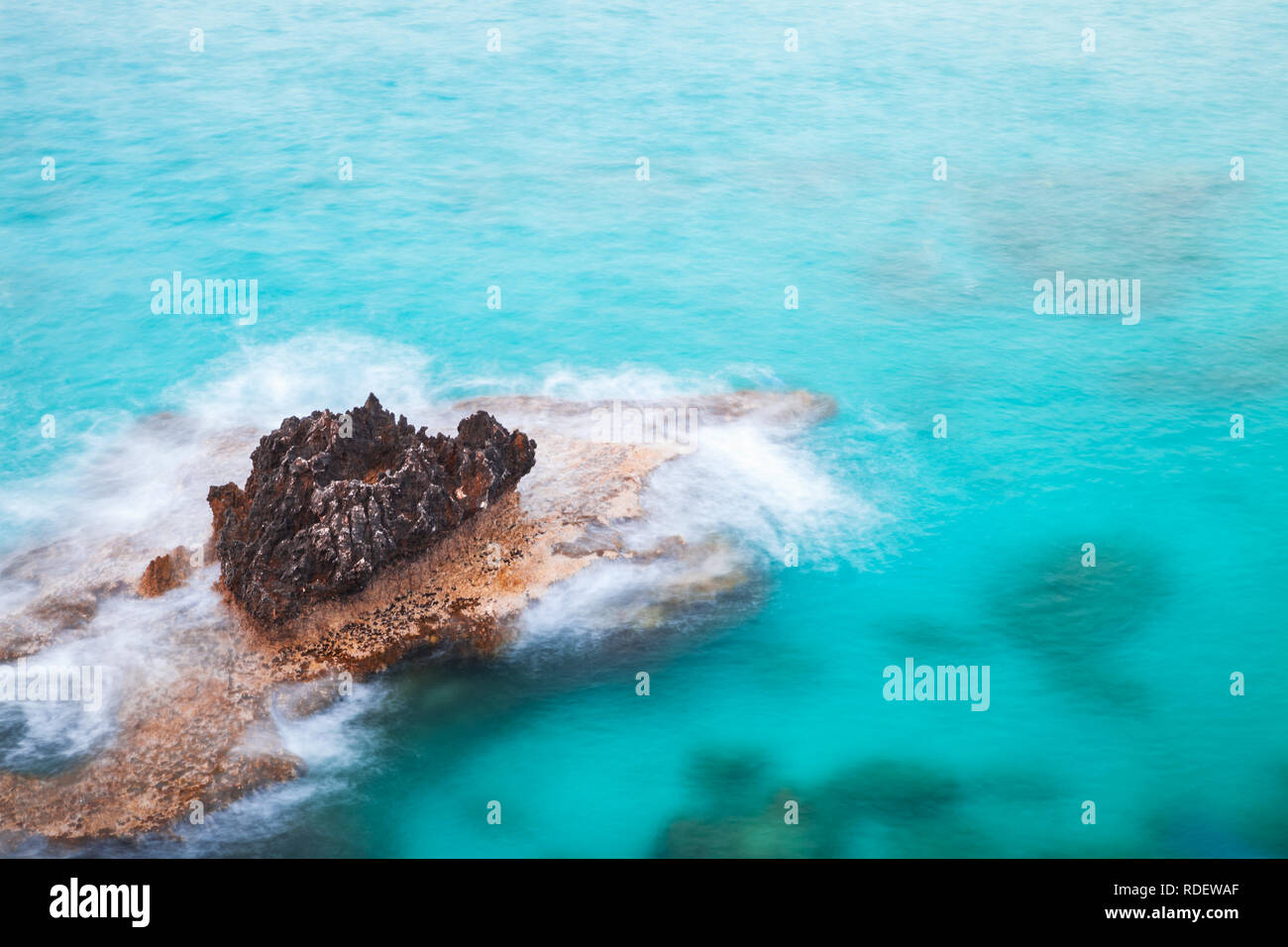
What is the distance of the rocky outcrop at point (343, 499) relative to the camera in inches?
894

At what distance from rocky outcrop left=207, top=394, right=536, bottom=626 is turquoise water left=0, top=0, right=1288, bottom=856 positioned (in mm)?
2481

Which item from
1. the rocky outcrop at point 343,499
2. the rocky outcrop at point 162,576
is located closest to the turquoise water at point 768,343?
the rocky outcrop at point 162,576

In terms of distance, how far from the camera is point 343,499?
2328cm

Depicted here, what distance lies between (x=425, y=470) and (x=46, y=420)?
447 inches

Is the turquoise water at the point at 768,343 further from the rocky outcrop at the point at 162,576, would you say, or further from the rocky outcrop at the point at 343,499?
the rocky outcrop at the point at 343,499

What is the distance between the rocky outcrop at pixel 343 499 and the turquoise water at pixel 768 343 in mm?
2481

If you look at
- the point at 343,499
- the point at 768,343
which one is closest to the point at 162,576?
the point at 343,499

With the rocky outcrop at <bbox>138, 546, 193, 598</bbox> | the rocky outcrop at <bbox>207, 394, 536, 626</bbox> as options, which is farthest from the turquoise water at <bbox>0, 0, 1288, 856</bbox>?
the rocky outcrop at <bbox>207, 394, 536, 626</bbox>

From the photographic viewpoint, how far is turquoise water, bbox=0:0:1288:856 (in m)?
21.1

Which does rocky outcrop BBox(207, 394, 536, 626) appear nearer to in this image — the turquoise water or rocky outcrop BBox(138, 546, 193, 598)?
rocky outcrop BBox(138, 546, 193, 598)

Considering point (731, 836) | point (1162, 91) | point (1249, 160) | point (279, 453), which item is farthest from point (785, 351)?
point (1162, 91)

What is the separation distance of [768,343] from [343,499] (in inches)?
546

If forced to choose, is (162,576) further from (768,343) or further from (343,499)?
(768,343)
